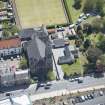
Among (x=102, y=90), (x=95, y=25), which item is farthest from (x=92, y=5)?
(x=102, y=90)

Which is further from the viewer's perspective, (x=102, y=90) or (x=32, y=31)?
(x=32, y=31)

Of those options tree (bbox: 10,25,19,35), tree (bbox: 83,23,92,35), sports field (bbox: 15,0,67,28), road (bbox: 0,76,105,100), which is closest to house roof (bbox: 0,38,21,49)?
tree (bbox: 10,25,19,35)

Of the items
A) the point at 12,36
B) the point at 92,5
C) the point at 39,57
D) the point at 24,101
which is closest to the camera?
the point at 24,101

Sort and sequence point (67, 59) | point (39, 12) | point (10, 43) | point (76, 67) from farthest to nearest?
1. point (39, 12)
2. point (10, 43)
3. point (67, 59)
4. point (76, 67)

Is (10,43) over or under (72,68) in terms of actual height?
over

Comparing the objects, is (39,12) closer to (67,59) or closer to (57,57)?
(57,57)

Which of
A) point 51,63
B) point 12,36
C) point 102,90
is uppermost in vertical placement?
point 12,36

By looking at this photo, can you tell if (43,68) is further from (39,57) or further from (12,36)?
(12,36)

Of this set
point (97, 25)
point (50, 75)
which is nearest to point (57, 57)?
point (50, 75)
